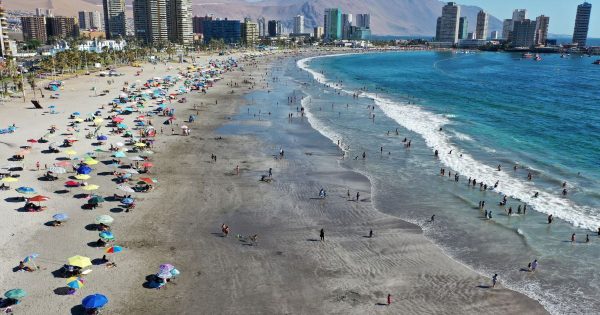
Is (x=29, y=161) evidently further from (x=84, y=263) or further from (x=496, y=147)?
(x=496, y=147)

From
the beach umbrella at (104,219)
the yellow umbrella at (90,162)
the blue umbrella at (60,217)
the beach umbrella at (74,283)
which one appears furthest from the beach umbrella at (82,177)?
the beach umbrella at (74,283)

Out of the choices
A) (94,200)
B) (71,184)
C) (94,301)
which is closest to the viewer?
(94,301)

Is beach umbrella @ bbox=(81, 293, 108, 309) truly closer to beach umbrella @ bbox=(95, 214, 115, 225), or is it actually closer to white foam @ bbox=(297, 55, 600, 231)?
beach umbrella @ bbox=(95, 214, 115, 225)

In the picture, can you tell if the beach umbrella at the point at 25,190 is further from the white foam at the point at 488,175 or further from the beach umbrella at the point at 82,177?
the white foam at the point at 488,175

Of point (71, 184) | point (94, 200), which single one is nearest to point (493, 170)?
point (94, 200)

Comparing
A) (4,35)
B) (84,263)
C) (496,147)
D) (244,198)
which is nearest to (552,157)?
(496,147)

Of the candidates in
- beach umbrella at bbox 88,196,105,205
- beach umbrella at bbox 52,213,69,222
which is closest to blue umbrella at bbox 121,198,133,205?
beach umbrella at bbox 88,196,105,205

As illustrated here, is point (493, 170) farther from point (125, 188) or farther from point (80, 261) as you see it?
point (80, 261)

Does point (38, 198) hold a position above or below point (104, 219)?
above
